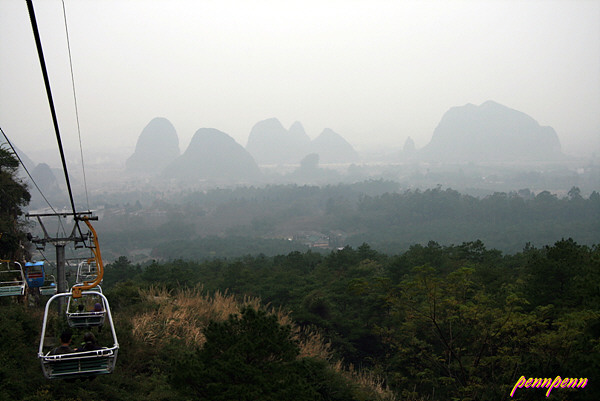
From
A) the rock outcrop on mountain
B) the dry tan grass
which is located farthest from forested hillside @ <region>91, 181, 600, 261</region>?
the dry tan grass

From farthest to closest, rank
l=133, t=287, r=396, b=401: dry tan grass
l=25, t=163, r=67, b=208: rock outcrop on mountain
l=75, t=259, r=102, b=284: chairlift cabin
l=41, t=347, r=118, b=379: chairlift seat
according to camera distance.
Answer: l=25, t=163, r=67, b=208: rock outcrop on mountain < l=133, t=287, r=396, b=401: dry tan grass < l=75, t=259, r=102, b=284: chairlift cabin < l=41, t=347, r=118, b=379: chairlift seat

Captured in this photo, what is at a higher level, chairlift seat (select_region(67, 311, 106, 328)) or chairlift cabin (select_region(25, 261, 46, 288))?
chairlift seat (select_region(67, 311, 106, 328))

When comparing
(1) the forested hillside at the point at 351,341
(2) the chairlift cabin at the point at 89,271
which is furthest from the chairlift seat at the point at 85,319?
(2) the chairlift cabin at the point at 89,271

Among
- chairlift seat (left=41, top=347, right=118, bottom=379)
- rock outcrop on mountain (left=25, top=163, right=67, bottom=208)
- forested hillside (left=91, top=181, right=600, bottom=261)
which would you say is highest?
chairlift seat (left=41, top=347, right=118, bottom=379)

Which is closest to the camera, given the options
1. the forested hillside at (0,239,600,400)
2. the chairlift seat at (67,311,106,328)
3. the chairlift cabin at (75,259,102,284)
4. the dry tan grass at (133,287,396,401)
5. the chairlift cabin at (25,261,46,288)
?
the forested hillside at (0,239,600,400)

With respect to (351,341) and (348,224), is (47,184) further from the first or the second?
(351,341)

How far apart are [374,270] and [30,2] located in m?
29.6

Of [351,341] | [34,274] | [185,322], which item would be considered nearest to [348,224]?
[351,341]

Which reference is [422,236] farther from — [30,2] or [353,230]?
[30,2]

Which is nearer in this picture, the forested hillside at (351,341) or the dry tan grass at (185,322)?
the forested hillside at (351,341)

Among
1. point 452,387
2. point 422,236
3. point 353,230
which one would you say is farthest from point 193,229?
point 452,387

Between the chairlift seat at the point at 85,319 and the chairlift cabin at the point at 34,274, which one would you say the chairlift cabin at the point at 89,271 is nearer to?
the chairlift seat at the point at 85,319

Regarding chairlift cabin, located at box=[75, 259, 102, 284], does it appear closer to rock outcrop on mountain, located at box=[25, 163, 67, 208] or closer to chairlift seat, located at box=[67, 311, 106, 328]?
chairlift seat, located at box=[67, 311, 106, 328]

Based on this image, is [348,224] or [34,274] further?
[348,224]
